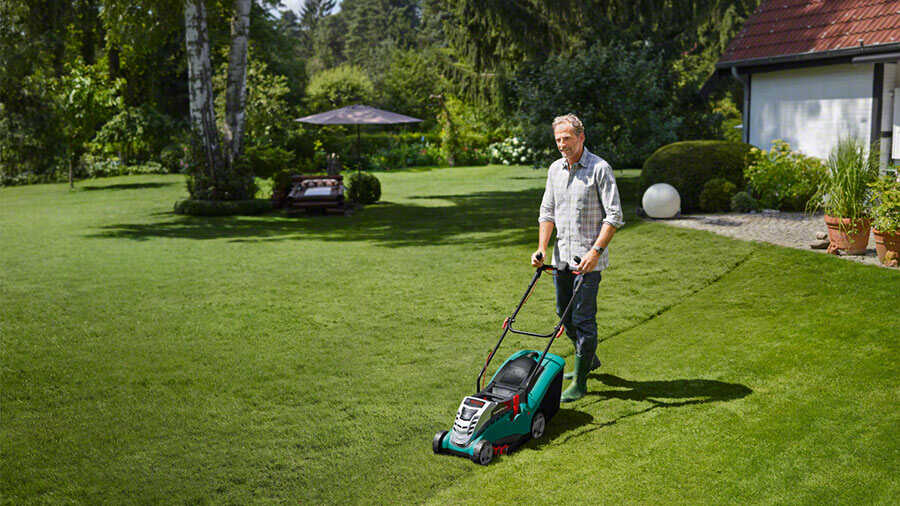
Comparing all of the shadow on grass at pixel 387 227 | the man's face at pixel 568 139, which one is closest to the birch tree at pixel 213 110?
the shadow on grass at pixel 387 227

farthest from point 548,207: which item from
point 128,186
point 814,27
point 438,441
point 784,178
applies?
point 128,186

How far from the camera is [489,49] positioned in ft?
89.5

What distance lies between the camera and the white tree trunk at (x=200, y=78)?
18031 mm

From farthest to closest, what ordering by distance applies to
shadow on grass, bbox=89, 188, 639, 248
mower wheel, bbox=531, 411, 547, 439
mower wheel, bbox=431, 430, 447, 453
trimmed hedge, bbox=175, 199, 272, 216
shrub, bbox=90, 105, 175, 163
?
shrub, bbox=90, 105, 175, 163 < trimmed hedge, bbox=175, 199, 272, 216 < shadow on grass, bbox=89, 188, 639, 248 < mower wheel, bbox=531, 411, 547, 439 < mower wheel, bbox=431, 430, 447, 453

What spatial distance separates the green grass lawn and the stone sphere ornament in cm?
147

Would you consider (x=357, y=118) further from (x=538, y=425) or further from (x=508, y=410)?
(x=508, y=410)

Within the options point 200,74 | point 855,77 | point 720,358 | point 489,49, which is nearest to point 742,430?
point 720,358

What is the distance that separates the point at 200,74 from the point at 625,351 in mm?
14778

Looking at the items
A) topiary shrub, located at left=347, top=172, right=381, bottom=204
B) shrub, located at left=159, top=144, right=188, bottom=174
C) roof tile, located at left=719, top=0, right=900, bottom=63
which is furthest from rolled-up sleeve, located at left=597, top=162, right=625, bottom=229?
shrub, located at left=159, top=144, right=188, bottom=174

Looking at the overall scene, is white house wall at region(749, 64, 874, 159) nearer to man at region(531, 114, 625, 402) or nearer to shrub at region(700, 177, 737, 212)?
shrub at region(700, 177, 737, 212)

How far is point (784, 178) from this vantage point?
43.3ft

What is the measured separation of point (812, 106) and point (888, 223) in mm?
7206

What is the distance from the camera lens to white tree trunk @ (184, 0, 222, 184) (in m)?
18.0

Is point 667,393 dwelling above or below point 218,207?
below
